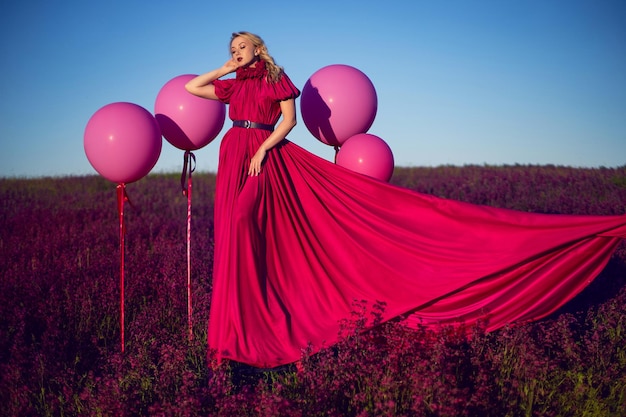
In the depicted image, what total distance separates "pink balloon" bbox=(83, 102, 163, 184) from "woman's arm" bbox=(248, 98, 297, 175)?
2.81 ft

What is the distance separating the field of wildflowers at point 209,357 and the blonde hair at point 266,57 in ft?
5.59

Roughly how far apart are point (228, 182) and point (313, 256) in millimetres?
829

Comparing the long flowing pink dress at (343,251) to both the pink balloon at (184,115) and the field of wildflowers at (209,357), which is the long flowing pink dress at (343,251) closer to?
the field of wildflowers at (209,357)

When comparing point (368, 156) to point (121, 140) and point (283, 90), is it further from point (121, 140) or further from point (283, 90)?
point (121, 140)

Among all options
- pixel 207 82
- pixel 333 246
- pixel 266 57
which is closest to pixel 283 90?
pixel 266 57

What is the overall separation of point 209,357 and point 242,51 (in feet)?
7.00

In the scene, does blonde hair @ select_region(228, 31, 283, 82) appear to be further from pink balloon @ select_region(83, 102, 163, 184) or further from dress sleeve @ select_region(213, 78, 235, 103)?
pink balloon @ select_region(83, 102, 163, 184)

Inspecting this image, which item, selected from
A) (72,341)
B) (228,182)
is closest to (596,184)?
(228,182)

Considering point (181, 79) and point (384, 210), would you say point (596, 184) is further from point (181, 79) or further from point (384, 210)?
point (181, 79)

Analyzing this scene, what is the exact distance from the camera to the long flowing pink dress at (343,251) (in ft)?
11.8

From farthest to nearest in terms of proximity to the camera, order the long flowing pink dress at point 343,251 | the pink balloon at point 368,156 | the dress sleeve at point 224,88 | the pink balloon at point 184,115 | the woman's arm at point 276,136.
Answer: the pink balloon at point 368,156 → the pink balloon at point 184,115 → the dress sleeve at point 224,88 → the woman's arm at point 276,136 → the long flowing pink dress at point 343,251

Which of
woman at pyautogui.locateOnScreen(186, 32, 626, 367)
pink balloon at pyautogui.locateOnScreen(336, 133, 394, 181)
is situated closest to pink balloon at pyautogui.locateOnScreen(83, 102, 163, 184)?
woman at pyautogui.locateOnScreen(186, 32, 626, 367)

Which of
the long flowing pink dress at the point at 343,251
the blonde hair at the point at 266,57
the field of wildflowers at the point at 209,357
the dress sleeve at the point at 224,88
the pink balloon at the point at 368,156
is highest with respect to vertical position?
the blonde hair at the point at 266,57

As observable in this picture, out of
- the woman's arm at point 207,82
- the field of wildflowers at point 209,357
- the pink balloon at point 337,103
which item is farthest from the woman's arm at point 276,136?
the field of wildflowers at point 209,357
